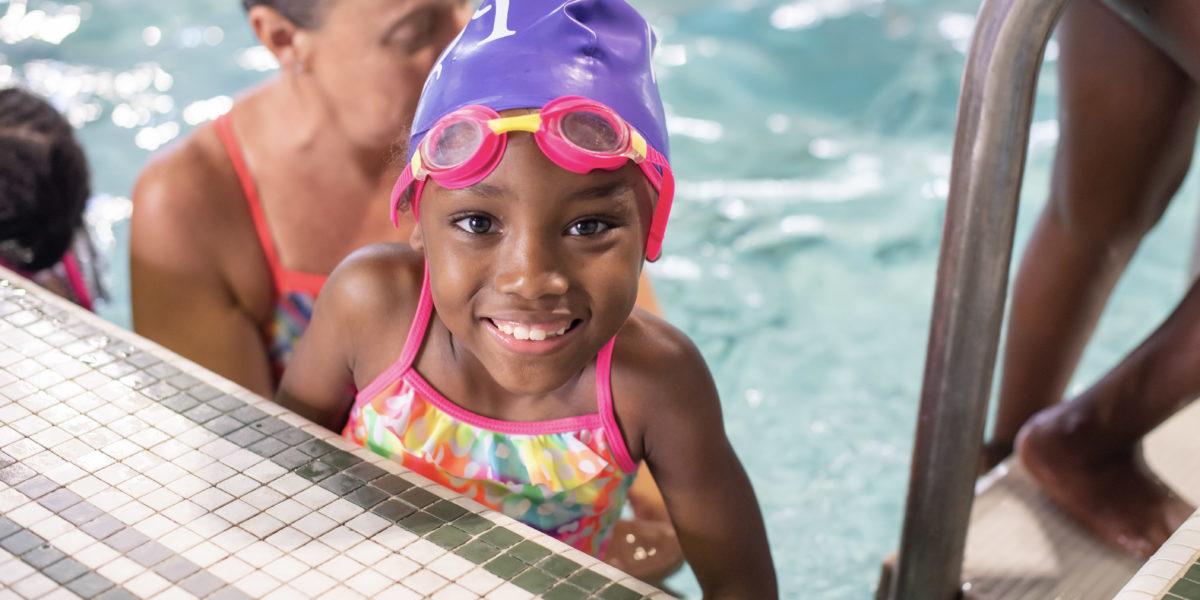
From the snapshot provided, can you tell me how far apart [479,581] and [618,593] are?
0.18 m

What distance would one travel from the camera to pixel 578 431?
2.20 m

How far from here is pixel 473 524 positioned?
1776 millimetres

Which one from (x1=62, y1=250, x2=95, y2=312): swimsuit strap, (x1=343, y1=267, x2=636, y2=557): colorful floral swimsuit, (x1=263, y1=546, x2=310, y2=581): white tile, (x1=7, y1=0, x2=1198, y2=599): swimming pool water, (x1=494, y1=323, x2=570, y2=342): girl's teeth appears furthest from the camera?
(x1=7, y1=0, x2=1198, y2=599): swimming pool water

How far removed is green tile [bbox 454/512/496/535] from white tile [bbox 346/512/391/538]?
0.10 meters

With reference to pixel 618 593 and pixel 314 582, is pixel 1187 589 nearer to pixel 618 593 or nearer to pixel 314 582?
pixel 618 593

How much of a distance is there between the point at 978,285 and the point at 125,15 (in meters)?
6.89

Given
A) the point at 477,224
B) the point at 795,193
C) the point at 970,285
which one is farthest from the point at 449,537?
the point at 795,193

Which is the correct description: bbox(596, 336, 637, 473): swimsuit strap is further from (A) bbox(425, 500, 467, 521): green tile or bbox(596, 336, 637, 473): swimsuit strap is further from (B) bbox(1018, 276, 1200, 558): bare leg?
(B) bbox(1018, 276, 1200, 558): bare leg

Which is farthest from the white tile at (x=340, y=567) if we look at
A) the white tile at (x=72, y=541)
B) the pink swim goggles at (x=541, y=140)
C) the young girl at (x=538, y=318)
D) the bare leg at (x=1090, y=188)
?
the bare leg at (x=1090, y=188)

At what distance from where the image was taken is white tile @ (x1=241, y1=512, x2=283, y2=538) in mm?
1713

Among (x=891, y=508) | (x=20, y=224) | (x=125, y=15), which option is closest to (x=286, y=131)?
(x=20, y=224)

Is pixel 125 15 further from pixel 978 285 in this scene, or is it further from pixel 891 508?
pixel 978 285

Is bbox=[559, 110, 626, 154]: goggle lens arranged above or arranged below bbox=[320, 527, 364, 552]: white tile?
above

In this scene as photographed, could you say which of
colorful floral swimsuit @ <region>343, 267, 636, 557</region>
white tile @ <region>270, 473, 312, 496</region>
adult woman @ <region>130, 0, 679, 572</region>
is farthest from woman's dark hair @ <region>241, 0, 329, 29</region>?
white tile @ <region>270, 473, 312, 496</region>
